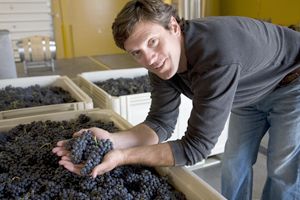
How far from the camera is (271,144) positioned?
4.58 ft

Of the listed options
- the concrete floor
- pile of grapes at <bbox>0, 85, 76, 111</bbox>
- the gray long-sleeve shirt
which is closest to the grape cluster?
the gray long-sleeve shirt

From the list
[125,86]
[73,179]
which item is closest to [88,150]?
[73,179]

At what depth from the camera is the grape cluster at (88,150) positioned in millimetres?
953

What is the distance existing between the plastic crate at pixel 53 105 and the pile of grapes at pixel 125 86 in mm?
319

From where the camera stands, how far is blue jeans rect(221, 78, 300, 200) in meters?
1.31

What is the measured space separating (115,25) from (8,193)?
2.11 ft

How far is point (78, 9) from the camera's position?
700 cm

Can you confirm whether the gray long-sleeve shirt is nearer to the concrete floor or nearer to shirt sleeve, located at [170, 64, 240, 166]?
shirt sleeve, located at [170, 64, 240, 166]

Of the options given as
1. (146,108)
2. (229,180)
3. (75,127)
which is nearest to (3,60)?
(146,108)

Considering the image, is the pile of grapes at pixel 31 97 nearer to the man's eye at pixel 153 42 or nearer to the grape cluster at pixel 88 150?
the grape cluster at pixel 88 150

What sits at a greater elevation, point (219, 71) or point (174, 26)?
point (174, 26)

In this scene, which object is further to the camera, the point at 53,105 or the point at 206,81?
the point at 53,105

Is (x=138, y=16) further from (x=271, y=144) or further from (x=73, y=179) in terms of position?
(x=271, y=144)

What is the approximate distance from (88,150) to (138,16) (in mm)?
458
